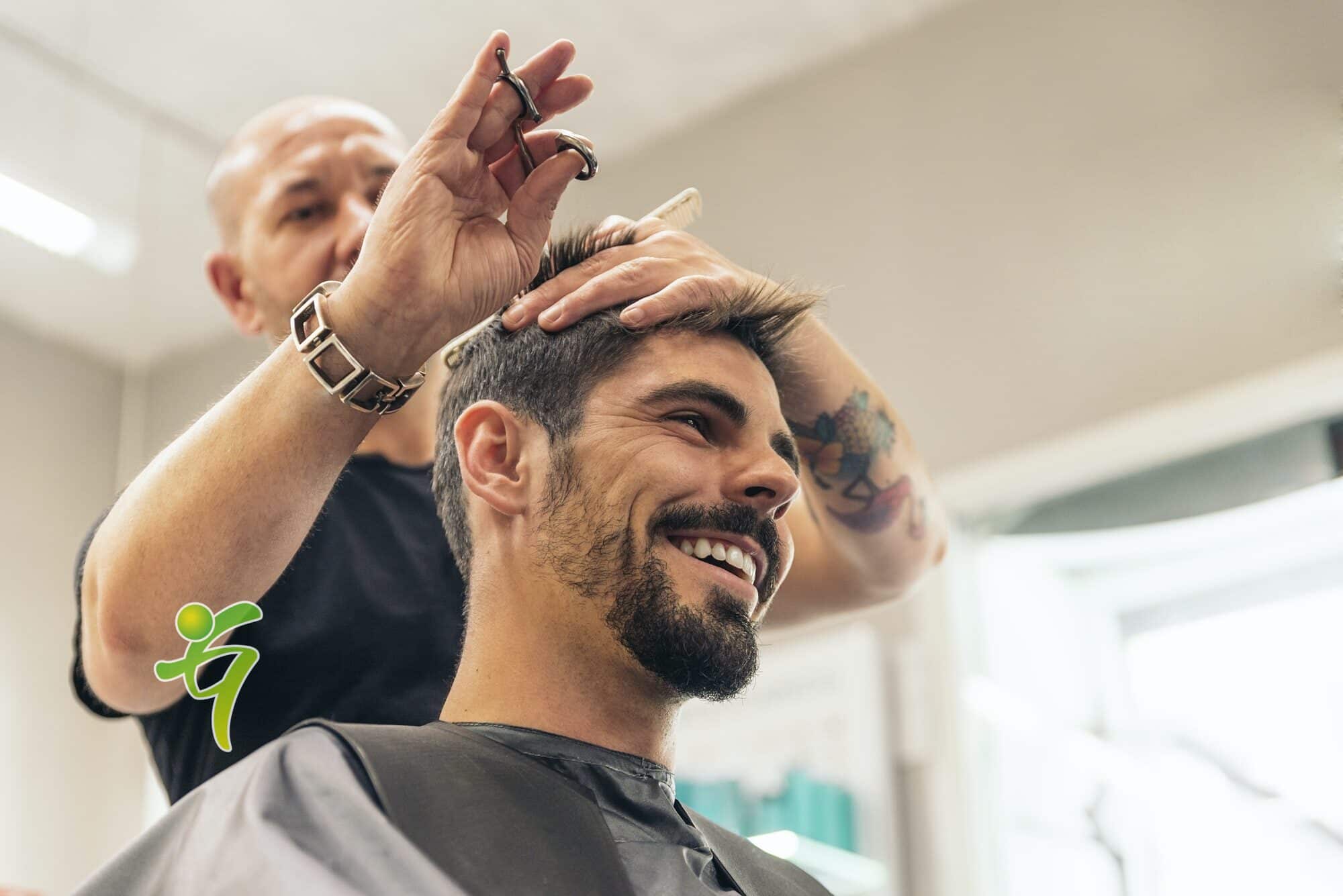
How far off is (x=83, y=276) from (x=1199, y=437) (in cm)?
219

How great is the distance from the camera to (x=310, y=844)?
1.20 metres

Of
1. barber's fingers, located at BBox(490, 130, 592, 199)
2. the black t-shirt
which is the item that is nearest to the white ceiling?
the black t-shirt

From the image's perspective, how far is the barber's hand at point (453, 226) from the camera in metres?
1.38

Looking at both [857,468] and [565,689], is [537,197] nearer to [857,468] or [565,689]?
[565,689]

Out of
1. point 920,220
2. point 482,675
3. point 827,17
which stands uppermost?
point 827,17

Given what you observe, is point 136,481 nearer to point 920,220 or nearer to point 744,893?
point 744,893

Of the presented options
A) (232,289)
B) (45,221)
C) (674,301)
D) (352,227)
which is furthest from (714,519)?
(45,221)

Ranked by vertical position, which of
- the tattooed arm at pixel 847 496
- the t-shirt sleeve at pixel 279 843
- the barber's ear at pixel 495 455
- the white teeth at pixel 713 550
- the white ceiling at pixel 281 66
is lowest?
the t-shirt sleeve at pixel 279 843

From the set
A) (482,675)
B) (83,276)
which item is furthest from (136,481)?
(83,276)

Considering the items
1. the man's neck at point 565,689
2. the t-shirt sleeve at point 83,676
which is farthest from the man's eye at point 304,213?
the man's neck at point 565,689

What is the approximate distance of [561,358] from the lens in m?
1.68

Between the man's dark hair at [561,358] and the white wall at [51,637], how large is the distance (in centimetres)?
79

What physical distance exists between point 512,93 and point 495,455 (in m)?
0.43

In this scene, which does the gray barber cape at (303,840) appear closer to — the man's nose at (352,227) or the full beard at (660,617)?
the full beard at (660,617)
